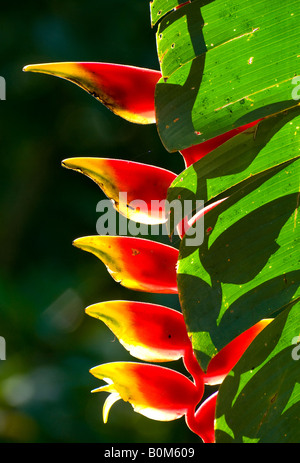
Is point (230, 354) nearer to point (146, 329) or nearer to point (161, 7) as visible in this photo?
point (146, 329)

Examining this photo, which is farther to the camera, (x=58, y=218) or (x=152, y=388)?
(x=58, y=218)

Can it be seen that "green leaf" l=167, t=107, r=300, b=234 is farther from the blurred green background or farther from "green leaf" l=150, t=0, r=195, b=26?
the blurred green background

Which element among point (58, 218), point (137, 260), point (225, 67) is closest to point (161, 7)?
point (225, 67)

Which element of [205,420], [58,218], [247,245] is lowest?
[205,420]

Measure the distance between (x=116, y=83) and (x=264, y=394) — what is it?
8.8 inches

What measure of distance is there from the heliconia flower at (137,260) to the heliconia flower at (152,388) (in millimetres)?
59

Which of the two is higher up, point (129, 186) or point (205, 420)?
point (129, 186)

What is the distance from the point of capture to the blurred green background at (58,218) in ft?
5.31

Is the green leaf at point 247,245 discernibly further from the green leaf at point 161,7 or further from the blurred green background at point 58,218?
the blurred green background at point 58,218

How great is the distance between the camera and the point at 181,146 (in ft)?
1.17

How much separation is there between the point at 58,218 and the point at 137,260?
1339mm

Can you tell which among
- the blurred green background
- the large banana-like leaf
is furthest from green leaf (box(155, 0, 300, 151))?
the blurred green background

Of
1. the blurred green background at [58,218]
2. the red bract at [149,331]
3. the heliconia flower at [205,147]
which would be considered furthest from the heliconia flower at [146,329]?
the blurred green background at [58,218]

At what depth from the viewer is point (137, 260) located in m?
0.44
